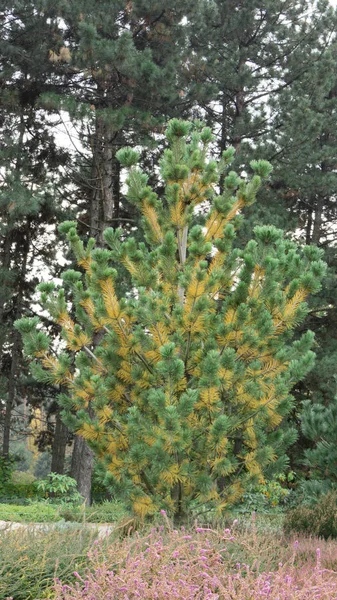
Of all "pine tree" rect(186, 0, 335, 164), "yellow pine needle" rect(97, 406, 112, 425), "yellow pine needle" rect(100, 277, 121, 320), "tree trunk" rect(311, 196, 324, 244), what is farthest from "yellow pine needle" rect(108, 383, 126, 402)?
"tree trunk" rect(311, 196, 324, 244)

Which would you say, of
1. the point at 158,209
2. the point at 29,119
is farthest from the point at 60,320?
the point at 29,119

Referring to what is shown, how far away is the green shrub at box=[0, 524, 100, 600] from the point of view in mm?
3822

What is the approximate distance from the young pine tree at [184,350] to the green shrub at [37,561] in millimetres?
1584

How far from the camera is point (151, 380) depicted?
21.4 ft

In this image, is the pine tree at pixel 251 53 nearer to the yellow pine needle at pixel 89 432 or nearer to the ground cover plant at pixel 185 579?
the yellow pine needle at pixel 89 432

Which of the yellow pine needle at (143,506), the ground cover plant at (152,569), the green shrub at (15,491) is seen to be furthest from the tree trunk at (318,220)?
the ground cover plant at (152,569)

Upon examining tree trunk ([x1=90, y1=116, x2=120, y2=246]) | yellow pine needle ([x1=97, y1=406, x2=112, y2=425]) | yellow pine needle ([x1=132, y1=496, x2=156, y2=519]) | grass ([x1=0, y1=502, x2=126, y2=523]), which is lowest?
grass ([x1=0, y1=502, x2=126, y2=523])

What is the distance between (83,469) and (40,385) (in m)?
6.11

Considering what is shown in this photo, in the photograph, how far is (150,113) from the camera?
1533 centimetres

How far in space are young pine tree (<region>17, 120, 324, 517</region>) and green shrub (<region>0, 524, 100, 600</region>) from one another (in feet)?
5.20

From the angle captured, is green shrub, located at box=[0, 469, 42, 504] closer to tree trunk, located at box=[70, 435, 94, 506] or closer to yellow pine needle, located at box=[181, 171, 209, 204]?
tree trunk, located at box=[70, 435, 94, 506]

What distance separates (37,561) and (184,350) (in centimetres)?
287

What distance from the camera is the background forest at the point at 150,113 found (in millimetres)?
14930

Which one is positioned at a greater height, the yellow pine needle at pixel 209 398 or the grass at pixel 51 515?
the yellow pine needle at pixel 209 398
